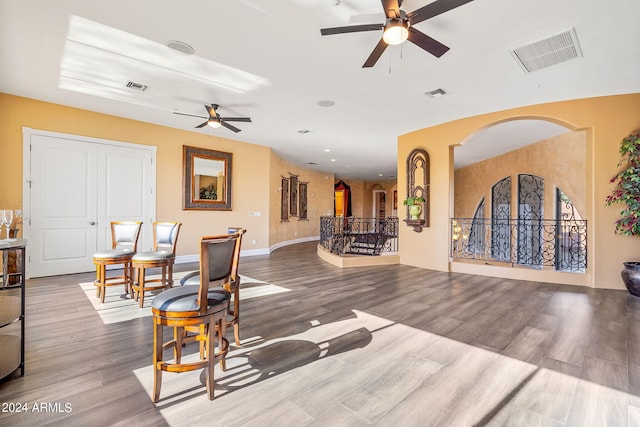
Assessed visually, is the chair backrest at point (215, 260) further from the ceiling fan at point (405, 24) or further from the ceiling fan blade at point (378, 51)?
the ceiling fan blade at point (378, 51)

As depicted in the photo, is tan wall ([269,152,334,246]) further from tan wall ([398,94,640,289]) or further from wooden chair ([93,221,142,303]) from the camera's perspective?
tan wall ([398,94,640,289])

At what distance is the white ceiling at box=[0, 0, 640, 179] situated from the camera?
2803mm

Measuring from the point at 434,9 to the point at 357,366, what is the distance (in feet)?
9.24

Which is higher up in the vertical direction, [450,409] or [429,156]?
[429,156]

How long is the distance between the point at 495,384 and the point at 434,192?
15.5 ft

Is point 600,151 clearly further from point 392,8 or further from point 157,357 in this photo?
point 157,357

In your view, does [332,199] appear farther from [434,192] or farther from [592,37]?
[592,37]

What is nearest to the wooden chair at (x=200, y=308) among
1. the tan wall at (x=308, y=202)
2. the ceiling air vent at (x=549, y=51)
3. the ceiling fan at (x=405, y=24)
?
the ceiling fan at (x=405, y=24)

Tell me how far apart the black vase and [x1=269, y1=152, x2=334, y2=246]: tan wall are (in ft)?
25.1

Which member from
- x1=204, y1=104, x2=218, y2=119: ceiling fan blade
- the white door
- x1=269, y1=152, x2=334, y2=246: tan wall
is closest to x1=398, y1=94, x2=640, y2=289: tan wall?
x1=204, y1=104, x2=218, y2=119: ceiling fan blade

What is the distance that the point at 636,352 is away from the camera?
2.51m

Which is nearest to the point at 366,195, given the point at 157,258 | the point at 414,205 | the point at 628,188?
the point at 414,205

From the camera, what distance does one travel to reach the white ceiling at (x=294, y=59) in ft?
9.20

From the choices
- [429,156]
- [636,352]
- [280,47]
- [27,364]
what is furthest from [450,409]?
[429,156]
